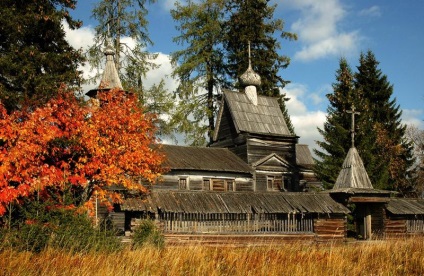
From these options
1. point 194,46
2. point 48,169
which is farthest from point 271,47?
point 48,169

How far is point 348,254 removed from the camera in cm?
1262

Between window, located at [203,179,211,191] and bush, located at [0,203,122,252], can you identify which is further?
window, located at [203,179,211,191]

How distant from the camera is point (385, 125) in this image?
42.6 m

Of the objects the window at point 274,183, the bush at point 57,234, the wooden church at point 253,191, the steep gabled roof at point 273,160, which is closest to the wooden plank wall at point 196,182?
the wooden church at point 253,191

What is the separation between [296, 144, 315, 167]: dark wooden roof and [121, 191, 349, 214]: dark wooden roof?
10986mm

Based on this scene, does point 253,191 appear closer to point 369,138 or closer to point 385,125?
point 369,138

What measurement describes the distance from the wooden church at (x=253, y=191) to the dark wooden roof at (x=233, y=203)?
46 mm

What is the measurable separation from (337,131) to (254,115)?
235 inches

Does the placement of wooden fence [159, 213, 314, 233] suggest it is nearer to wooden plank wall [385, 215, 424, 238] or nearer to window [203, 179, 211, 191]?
wooden plank wall [385, 215, 424, 238]

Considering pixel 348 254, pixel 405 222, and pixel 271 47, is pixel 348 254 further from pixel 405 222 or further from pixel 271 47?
pixel 271 47

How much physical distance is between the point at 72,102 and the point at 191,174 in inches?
447

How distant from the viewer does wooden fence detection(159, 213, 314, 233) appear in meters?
23.6

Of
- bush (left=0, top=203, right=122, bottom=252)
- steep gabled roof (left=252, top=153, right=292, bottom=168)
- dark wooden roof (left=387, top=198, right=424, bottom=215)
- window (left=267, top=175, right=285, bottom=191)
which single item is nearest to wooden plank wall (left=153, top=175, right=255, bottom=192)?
steep gabled roof (left=252, top=153, right=292, bottom=168)

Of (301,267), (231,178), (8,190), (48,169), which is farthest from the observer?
(231,178)
